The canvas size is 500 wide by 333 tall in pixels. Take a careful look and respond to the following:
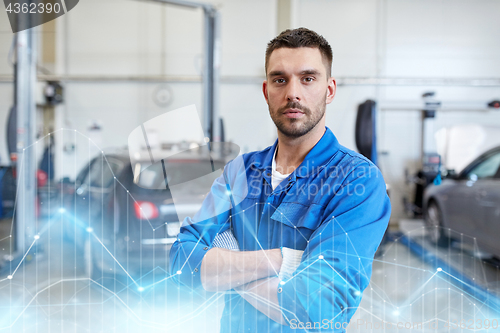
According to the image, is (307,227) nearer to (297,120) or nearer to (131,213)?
(297,120)

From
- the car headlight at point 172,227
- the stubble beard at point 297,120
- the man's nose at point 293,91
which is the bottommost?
the car headlight at point 172,227

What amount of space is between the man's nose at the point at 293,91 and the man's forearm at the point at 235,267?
433 mm

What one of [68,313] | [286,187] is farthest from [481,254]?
[68,313]

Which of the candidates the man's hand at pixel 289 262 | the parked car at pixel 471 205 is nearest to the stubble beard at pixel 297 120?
the man's hand at pixel 289 262

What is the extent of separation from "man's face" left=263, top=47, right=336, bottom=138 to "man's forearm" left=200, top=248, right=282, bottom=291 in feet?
1.23

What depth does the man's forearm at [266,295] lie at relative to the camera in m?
0.87

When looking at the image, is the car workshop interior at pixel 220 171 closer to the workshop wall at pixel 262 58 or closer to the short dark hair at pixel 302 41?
the workshop wall at pixel 262 58

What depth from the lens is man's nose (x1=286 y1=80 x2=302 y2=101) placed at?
0.91 meters

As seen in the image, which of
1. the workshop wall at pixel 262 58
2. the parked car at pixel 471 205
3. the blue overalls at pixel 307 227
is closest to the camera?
the blue overalls at pixel 307 227

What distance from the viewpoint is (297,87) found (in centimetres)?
91

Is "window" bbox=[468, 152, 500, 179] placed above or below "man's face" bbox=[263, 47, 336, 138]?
below

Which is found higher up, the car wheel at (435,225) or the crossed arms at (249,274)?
the crossed arms at (249,274)

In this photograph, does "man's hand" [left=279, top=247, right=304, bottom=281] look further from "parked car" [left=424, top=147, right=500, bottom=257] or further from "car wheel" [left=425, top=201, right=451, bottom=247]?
"car wheel" [left=425, top=201, right=451, bottom=247]

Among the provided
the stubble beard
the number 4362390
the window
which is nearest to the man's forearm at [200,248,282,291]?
the stubble beard
